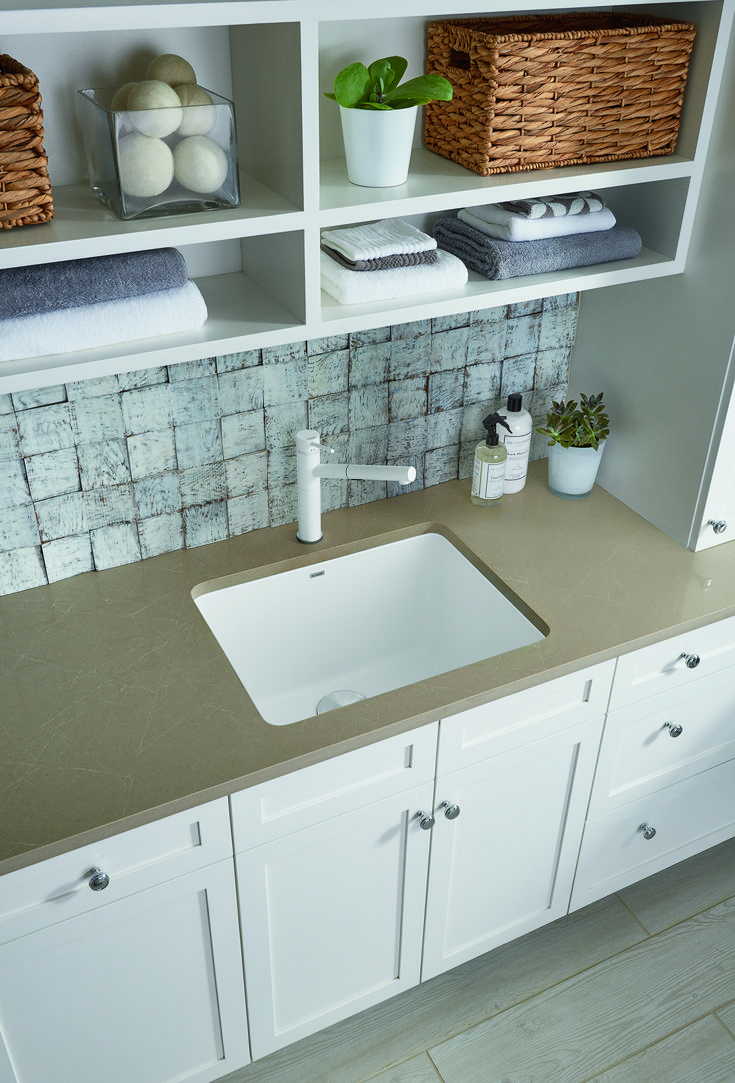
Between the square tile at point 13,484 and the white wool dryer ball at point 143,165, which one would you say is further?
the square tile at point 13,484

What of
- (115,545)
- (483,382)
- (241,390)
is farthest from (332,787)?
(483,382)

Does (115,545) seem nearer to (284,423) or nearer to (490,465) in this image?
(284,423)

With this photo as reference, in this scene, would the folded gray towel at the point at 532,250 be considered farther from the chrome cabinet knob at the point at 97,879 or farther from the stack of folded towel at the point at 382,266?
the chrome cabinet knob at the point at 97,879

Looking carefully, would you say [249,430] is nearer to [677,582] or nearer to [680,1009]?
[677,582]

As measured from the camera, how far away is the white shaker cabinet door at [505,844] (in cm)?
175

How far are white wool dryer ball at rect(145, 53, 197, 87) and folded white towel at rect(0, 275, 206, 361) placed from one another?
284 millimetres

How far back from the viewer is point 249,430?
1856 millimetres

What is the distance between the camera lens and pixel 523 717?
169 cm

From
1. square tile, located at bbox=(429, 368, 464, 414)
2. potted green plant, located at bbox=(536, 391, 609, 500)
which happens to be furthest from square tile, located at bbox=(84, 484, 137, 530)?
potted green plant, located at bbox=(536, 391, 609, 500)

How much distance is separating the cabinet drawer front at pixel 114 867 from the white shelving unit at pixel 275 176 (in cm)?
67

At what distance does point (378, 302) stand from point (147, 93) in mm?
479

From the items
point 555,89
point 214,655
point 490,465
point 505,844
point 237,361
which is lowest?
point 505,844

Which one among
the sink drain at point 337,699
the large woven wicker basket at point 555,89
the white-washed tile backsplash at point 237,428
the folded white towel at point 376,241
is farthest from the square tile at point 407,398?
the sink drain at point 337,699

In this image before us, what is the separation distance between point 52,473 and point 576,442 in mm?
1067
